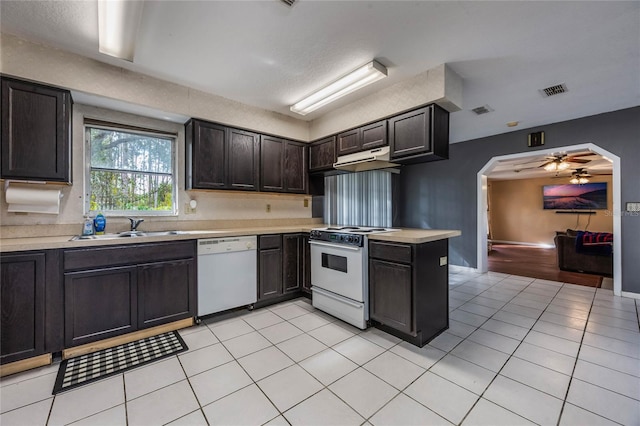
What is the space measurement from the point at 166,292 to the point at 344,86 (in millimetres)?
2763

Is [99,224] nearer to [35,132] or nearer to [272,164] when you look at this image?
[35,132]

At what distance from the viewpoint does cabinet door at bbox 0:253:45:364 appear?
6.09 feet

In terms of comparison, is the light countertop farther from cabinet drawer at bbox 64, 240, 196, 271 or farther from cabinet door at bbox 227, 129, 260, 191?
cabinet door at bbox 227, 129, 260, 191

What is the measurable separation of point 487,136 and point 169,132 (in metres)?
5.17

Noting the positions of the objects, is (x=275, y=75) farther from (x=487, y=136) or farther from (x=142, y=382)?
(x=487, y=136)

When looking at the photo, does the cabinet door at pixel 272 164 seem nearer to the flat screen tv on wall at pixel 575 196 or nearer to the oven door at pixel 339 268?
the oven door at pixel 339 268

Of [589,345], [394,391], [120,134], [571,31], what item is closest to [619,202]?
[589,345]

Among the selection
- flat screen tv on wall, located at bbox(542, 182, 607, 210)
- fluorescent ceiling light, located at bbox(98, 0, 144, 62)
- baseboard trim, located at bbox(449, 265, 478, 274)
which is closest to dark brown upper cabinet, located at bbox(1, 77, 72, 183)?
fluorescent ceiling light, located at bbox(98, 0, 144, 62)

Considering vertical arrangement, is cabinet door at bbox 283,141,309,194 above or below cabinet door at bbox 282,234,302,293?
above

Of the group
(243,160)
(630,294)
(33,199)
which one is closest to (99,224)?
(33,199)

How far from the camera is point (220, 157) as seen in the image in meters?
3.18

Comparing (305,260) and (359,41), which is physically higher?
(359,41)

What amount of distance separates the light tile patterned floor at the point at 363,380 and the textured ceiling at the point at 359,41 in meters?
2.60

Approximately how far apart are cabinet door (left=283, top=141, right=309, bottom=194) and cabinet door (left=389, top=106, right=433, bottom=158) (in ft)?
4.92
